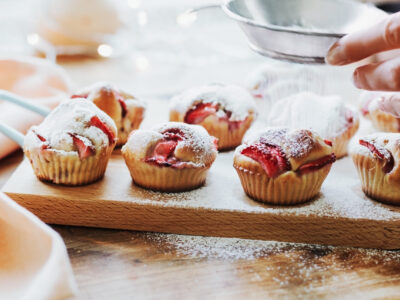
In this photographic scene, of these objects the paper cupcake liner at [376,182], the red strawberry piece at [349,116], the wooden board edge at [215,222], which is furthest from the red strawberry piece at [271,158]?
the red strawberry piece at [349,116]

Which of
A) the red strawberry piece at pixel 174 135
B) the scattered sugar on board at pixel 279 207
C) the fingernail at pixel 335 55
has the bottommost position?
the scattered sugar on board at pixel 279 207

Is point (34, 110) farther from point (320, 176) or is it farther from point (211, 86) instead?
point (320, 176)

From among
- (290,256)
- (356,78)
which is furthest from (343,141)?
(290,256)

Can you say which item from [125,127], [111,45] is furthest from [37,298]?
[111,45]

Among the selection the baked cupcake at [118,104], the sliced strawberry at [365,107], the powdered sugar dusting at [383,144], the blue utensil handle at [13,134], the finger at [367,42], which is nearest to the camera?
the finger at [367,42]

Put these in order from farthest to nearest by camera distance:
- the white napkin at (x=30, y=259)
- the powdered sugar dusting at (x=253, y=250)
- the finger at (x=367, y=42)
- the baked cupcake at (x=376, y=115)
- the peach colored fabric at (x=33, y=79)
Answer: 1. the peach colored fabric at (x=33, y=79)
2. the baked cupcake at (x=376, y=115)
3. the powdered sugar dusting at (x=253, y=250)
4. the finger at (x=367, y=42)
5. the white napkin at (x=30, y=259)

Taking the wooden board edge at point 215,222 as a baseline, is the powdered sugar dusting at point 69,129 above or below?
above

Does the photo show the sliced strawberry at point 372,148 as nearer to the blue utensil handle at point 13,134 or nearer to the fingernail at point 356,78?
the fingernail at point 356,78
